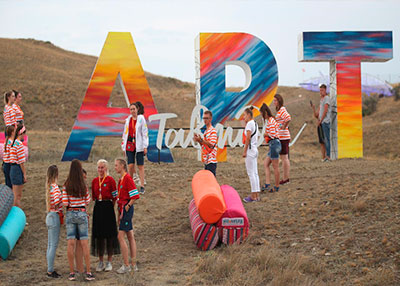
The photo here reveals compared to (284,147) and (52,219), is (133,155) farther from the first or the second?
(52,219)

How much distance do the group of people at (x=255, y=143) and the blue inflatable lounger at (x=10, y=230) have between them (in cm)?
340

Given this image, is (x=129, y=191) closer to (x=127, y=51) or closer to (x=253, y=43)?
(x=127, y=51)

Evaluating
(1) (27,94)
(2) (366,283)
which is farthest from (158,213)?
(1) (27,94)

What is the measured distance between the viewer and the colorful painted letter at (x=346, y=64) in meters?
15.8

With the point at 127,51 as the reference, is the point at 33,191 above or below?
below

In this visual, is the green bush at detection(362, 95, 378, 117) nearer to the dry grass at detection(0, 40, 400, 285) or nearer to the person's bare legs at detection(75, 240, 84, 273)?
the dry grass at detection(0, 40, 400, 285)

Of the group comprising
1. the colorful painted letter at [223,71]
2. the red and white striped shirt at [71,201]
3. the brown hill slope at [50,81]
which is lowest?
the red and white striped shirt at [71,201]

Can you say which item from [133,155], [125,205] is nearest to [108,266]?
[125,205]

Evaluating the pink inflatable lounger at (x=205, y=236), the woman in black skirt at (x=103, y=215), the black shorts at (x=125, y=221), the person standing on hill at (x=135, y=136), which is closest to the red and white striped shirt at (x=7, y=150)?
the person standing on hill at (x=135, y=136)

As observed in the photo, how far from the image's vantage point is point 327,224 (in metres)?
8.29

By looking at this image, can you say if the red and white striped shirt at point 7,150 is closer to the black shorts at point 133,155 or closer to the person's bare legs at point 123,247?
the black shorts at point 133,155

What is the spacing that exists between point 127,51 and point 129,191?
9238 millimetres

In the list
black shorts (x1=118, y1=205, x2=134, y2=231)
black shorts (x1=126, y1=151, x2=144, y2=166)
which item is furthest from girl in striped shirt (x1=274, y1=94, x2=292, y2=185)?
black shorts (x1=118, y1=205, x2=134, y2=231)

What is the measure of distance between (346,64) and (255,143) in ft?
24.4
